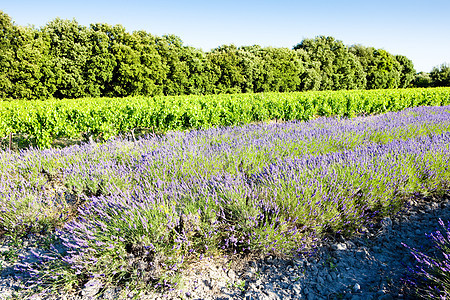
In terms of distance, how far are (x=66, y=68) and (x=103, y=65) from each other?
2.53m

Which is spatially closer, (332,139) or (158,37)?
(332,139)

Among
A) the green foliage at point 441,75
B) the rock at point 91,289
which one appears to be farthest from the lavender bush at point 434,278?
the green foliage at point 441,75

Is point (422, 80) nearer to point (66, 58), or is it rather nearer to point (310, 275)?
point (66, 58)

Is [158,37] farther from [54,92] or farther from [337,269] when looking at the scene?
[337,269]

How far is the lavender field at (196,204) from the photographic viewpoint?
2209 millimetres

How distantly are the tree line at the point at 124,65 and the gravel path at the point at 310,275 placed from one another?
62.8ft

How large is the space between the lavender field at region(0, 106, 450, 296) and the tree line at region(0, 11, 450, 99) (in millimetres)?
16801

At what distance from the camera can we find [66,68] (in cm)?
1886

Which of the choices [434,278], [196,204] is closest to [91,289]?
[196,204]

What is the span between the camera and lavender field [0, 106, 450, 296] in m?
2.21

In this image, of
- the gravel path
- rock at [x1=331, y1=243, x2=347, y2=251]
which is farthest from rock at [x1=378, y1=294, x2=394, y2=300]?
rock at [x1=331, y1=243, x2=347, y2=251]

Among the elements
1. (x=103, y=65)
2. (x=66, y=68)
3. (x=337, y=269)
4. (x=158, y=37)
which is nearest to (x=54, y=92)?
(x=66, y=68)

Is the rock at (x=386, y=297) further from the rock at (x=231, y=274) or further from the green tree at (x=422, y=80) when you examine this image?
the green tree at (x=422, y=80)

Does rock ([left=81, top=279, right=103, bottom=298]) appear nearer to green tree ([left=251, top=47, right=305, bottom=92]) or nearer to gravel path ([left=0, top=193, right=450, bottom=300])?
gravel path ([left=0, top=193, right=450, bottom=300])
